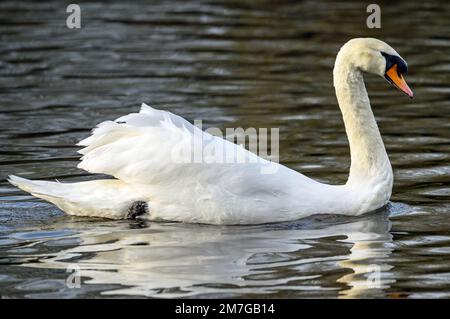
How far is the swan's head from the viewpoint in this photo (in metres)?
9.36

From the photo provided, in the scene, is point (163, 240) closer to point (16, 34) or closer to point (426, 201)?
point (426, 201)

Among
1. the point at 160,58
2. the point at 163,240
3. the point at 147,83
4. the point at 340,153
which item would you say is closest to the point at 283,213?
the point at 163,240

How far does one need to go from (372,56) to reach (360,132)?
2.03 ft

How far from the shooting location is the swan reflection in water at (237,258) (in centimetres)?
737

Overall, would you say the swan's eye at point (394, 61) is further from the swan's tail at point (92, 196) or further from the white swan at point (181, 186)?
the swan's tail at point (92, 196)

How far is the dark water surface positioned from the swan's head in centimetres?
113

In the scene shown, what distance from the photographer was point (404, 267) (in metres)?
7.84

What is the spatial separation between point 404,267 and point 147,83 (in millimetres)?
7401

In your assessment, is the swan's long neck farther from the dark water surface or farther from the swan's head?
the dark water surface

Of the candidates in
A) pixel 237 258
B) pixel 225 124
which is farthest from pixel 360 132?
pixel 225 124

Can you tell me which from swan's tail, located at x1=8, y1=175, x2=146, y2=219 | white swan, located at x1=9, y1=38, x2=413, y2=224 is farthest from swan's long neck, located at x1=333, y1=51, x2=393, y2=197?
swan's tail, located at x1=8, y1=175, x2=146, y2=219

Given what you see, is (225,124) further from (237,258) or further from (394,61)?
(237,258)

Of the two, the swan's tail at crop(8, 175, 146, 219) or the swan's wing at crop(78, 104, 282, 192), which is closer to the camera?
the swan's wing at crop(78, 104, 282, 192)

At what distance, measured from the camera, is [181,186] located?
888 centimetres
